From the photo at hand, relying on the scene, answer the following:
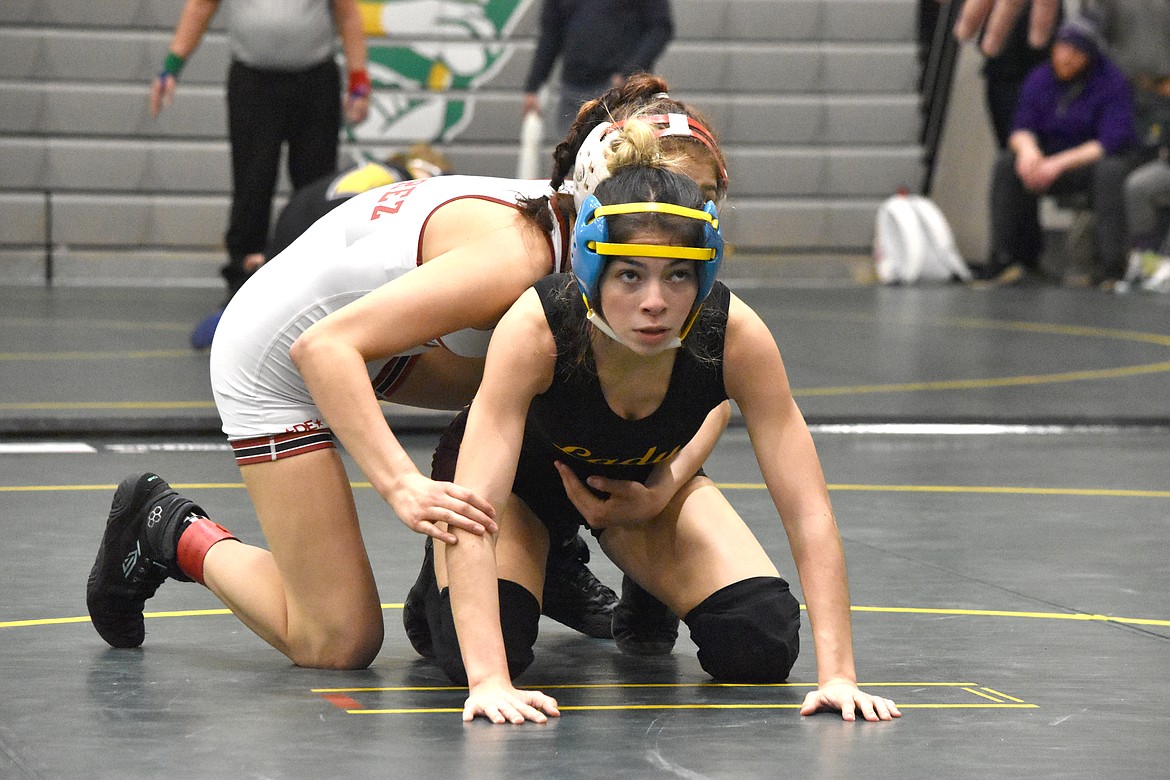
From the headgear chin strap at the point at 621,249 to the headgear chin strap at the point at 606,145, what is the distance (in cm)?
6

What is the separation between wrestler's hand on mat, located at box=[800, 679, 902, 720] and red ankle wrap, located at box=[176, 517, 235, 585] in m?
1.05

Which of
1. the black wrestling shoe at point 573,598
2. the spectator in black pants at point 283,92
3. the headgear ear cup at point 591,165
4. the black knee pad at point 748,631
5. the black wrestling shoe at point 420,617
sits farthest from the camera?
the spectator in black pants at point 283,92

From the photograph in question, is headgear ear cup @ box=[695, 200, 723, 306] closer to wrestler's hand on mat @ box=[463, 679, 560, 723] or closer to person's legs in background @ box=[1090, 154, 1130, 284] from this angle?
wrestler's hand on mat @ box=[463, 679, 560, 723]

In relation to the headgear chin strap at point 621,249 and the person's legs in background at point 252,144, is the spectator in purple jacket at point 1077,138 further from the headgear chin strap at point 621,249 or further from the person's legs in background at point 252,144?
the headgear chin strap at point 621,249

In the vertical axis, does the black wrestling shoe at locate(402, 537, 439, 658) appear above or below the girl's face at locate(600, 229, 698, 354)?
below

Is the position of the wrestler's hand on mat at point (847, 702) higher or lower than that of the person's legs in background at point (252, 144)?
higher

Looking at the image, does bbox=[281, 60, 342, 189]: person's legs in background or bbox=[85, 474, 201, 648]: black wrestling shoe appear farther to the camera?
bbox=[281, 60, 342, 189]: person's legs in background

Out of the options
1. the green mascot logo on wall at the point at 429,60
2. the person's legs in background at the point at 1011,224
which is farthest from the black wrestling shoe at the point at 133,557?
the person's legs in background at the point at 1011,224

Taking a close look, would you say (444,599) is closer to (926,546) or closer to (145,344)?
(926,546)

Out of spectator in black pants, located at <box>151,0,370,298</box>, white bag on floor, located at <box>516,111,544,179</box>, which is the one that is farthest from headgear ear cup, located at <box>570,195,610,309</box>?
white bag on floor, located at <box>516,111,544,179</box>

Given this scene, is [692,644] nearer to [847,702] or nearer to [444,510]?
[847,702]

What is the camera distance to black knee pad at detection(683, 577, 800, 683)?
8.80 feet

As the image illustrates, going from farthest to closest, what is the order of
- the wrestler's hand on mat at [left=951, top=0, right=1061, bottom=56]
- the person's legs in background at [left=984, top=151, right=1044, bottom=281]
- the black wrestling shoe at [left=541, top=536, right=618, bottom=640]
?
the person's legs in background at [left=984, top=151, right=1044, bottom=281], the wrestler's hand on mat at [left=951, top=0, right=1061, bottom=56], the black wrestling shoe at [left=541, top=536, right=618, bottom=640]

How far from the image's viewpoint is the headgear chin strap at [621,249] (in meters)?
2.45
